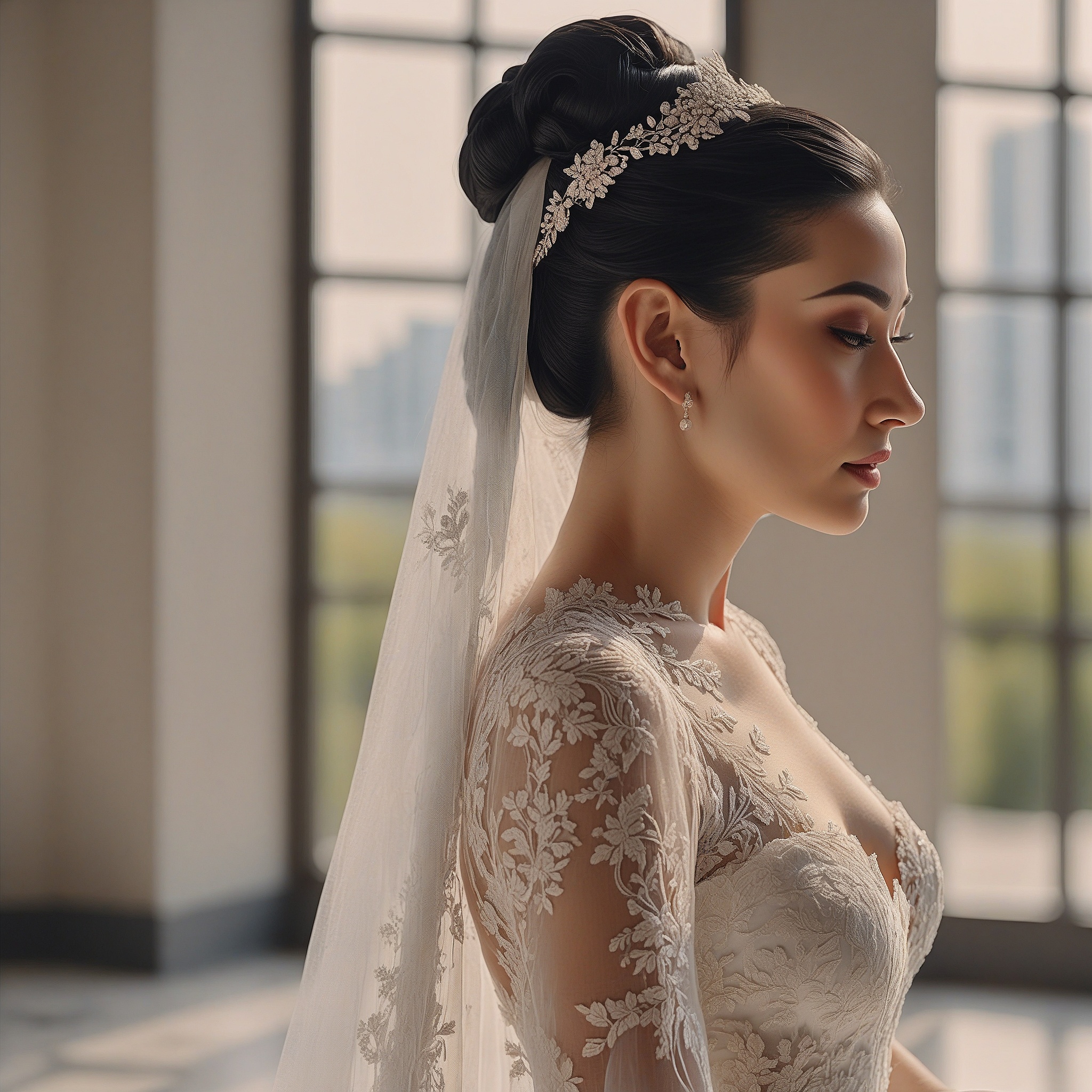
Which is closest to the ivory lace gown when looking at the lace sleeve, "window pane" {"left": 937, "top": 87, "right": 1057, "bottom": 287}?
the lace sleeve

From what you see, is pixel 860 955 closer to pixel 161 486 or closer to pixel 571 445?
pixel 571 445

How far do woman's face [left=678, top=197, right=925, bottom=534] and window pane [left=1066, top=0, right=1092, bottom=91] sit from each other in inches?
114

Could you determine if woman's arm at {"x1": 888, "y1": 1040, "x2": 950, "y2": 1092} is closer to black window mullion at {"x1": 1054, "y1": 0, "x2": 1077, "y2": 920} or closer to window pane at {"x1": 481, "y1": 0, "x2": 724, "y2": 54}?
black window mullion at {"x1": 1054, "y1": 0, "x2": 1077, "y2": 920}

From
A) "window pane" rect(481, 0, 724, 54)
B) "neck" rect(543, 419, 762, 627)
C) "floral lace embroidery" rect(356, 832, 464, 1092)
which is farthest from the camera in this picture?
"window pane" rect(481, 0, 724, 54)

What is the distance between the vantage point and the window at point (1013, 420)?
348 centimetres

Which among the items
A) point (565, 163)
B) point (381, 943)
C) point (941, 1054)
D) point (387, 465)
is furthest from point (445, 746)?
point (387, 465)

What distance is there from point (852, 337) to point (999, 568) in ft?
8.77

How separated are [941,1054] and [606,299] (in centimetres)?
238

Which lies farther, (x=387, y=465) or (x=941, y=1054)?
(x=387, y=465)

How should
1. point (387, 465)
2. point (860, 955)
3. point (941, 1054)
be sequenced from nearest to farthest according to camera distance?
point (860, 955) < point (941, 1054) < point (387, 465)

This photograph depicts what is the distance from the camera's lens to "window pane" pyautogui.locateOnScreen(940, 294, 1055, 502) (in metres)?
3.54

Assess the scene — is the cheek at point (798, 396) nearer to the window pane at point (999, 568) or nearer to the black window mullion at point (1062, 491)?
the window pane at point (999, 568)

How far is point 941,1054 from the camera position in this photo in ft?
9.21

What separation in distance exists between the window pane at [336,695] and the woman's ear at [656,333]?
268 centimetres
